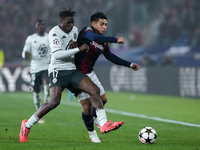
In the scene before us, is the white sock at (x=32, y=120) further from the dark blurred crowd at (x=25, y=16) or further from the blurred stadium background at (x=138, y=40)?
the dark blurred crowd at (x=25, y=16)

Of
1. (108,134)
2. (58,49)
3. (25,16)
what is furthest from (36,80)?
(25,16)

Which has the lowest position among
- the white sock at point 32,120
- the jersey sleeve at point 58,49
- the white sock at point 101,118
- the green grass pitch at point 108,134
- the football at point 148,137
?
the green grass pitch at point 108,134

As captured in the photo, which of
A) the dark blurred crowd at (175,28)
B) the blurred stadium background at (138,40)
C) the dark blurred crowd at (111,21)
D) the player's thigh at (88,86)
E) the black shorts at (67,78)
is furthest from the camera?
the dark blurred crowd at (111,21)

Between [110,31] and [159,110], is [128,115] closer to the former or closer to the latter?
[159,110]

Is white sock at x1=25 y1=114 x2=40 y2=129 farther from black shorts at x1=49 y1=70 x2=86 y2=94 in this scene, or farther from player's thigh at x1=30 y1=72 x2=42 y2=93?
player's thigh at x1=30 y1=72 x2=42 y2=93

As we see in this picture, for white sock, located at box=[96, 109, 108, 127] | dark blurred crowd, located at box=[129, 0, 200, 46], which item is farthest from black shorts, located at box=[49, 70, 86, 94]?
dark blurred crowd, located at box=[129, 0, 200, 46]

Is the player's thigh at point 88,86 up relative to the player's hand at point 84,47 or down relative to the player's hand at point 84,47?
down

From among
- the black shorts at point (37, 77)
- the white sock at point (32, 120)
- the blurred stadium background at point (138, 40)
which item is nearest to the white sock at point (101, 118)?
the white sock at point (32, 120)

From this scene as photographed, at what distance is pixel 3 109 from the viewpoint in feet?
49.1

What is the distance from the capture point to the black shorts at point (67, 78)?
771cm

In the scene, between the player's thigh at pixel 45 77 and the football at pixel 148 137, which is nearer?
the football at pixel 148 137

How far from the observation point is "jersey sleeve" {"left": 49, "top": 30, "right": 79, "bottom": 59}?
7541 mm

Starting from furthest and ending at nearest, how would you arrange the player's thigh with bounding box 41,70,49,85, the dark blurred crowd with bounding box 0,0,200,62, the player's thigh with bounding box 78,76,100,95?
the dark blurred crowd with bounding box 0,0,200,62 → the player's thigh with bounding box 41,70,49,85 → the player's thigh with bounding box 78,76,100,95

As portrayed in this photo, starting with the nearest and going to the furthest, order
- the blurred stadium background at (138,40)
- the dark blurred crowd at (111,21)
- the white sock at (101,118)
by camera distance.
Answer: the white sock at (101,118) → the blurred stadium background at (138,40) → the dark blurred crowd at (111,21)
